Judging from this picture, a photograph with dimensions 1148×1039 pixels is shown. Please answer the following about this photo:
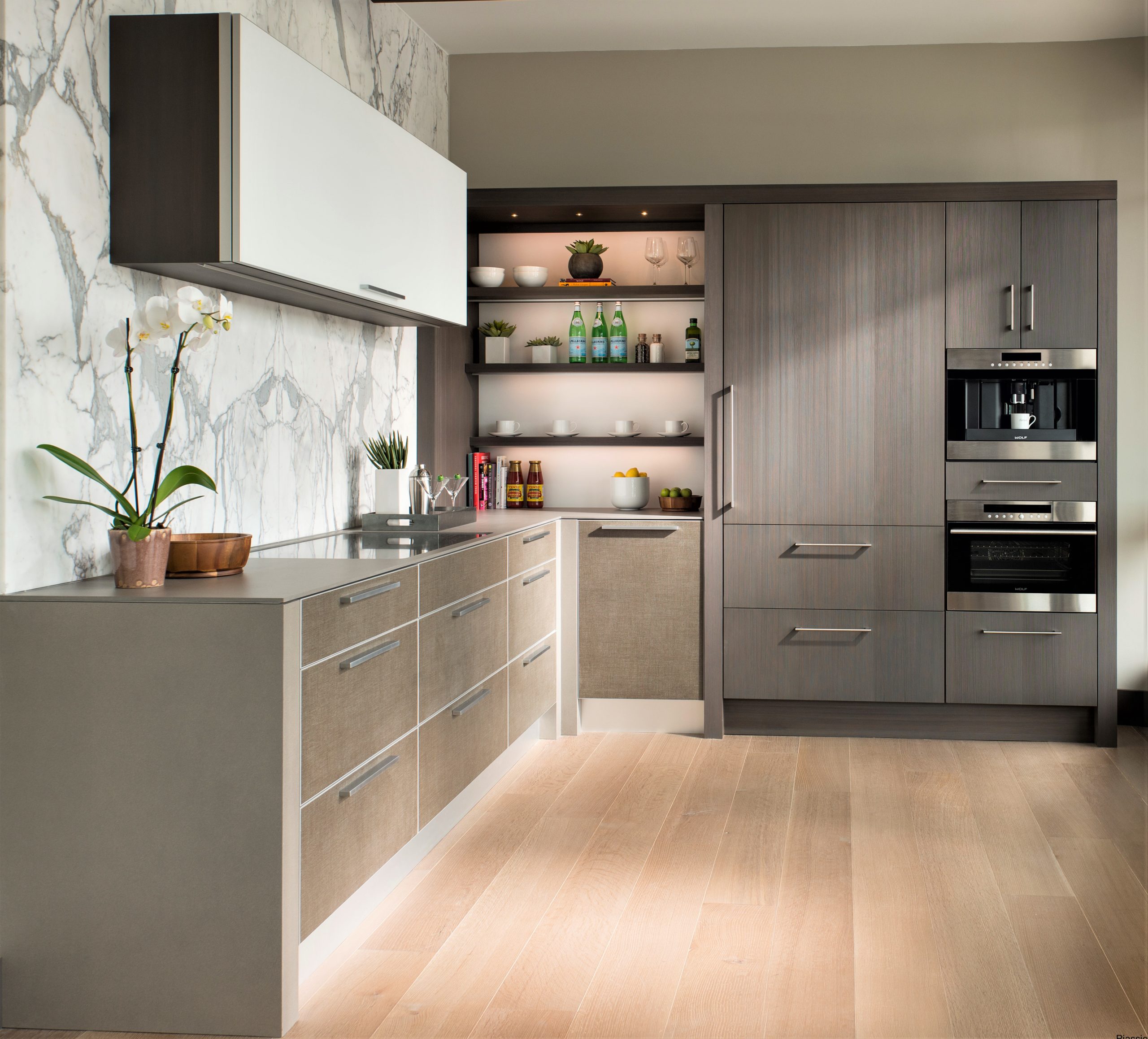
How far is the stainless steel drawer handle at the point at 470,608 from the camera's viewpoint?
3.11 meters

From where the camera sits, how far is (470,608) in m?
3.22

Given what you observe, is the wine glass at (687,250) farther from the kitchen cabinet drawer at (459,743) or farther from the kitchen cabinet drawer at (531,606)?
the kitchen cabinet drawer at (459,743)

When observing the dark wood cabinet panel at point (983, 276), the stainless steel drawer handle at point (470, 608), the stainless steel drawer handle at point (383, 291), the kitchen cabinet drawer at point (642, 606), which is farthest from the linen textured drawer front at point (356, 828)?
the dark wood cabinet panel at point (983, 276)

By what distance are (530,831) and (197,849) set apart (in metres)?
1.36

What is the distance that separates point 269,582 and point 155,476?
1.08 feet

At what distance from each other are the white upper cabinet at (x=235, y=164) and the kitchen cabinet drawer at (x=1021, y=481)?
2394mm

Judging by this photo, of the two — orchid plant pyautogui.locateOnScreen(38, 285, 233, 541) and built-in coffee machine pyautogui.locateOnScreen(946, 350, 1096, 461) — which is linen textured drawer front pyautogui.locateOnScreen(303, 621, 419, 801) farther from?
built-in coffee machine pyautogui.locateOnScreen(946, 350, 1096, 461)

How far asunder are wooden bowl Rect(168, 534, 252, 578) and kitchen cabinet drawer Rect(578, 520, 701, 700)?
209 cm

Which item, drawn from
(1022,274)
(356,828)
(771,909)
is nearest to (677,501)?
(1022,274)

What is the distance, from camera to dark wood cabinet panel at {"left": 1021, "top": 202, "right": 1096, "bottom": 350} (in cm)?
417

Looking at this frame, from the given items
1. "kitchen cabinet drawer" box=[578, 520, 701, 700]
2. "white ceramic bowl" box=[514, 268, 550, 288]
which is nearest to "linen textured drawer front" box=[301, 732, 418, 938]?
"kitchen cabinet drawer" box=[578, 520, 701, 700]

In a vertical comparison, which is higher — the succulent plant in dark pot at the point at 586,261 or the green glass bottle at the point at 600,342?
the succulent plant in dark pot at the point at 586,261

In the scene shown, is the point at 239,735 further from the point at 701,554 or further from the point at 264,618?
the point at 701,554

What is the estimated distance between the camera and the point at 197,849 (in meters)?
2.10
